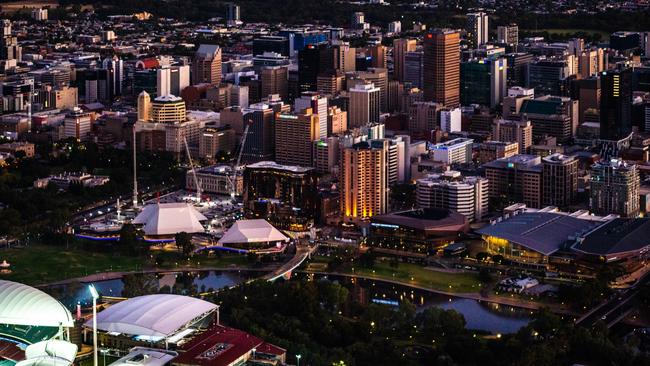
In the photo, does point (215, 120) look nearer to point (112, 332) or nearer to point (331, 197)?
point (331, 197)

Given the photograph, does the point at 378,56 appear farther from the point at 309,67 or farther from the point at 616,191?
the point at 616,191

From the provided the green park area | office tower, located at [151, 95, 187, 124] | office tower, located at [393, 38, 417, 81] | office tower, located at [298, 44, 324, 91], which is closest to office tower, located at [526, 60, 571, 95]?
office tower, located at [393, 38, 417, 81]

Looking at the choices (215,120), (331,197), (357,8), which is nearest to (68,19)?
(357,8)

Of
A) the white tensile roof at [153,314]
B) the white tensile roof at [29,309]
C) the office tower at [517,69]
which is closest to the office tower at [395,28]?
the office tower at [517,69]

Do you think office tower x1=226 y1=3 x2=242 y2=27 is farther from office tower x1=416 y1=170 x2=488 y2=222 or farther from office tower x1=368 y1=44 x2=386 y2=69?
office tower x1=416 y1=170 x2=488 y2=222

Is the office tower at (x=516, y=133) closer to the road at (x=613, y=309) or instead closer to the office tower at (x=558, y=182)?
the office tower at (x=558, y=182)

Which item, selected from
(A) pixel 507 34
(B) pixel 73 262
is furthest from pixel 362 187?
(A) pixel 507 34
